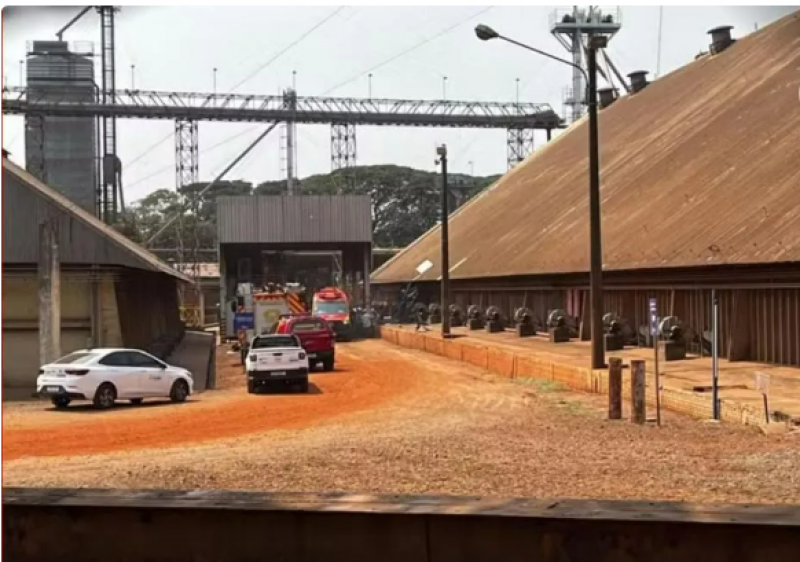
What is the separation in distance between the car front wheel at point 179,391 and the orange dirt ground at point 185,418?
33 cm

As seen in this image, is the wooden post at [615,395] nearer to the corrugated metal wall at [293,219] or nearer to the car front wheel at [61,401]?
the car front wheel at [61,401]

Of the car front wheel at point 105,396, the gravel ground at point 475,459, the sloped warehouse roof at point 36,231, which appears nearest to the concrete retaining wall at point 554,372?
the gravel ground at point 475,459

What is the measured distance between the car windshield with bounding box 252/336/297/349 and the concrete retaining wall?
6.60 metres

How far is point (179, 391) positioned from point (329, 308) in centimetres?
2637

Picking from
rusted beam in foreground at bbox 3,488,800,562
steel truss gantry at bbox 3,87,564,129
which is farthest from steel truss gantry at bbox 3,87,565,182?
rusted beam in foreground at bbox 3,488,800,562

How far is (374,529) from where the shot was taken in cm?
566

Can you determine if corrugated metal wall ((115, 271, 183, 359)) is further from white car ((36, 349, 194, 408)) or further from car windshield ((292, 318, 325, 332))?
car windshield ((292, 318, 325, 332))

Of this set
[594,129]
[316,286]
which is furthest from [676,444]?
[316,286]

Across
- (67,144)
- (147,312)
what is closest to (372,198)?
(67,144)

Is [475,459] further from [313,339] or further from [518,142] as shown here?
[518,142]

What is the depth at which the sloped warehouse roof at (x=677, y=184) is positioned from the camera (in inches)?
976

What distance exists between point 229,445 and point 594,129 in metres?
11.8

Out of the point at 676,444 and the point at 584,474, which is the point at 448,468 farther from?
the point at 676,444

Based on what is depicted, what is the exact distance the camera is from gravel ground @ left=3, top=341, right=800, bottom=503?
1054 cm
